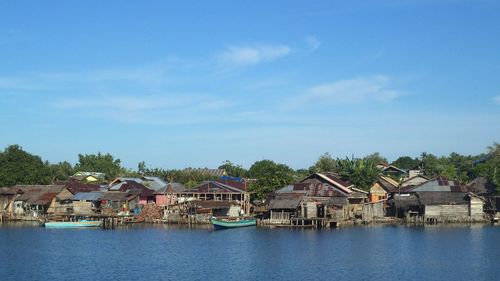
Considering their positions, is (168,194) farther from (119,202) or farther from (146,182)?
(146,182)

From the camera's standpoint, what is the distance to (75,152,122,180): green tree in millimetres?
118213

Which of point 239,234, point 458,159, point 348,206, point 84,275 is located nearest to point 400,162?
point 458,159

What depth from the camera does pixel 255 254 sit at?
4406 cm

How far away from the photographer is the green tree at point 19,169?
79375 mm

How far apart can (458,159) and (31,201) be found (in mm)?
62014

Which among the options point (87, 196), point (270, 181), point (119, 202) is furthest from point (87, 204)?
point (270, 181)

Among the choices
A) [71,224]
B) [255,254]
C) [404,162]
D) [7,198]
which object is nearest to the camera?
[255,254]

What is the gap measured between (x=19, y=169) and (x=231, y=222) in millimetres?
32979

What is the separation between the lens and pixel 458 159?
96.9 m

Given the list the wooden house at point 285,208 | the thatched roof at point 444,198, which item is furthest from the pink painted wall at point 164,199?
the thatched roof at point 444,198

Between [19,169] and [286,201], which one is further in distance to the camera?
[19,169]

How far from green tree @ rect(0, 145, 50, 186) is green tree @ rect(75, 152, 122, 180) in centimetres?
2946

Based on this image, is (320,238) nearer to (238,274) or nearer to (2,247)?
(238,274)

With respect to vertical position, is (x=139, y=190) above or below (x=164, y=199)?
above
